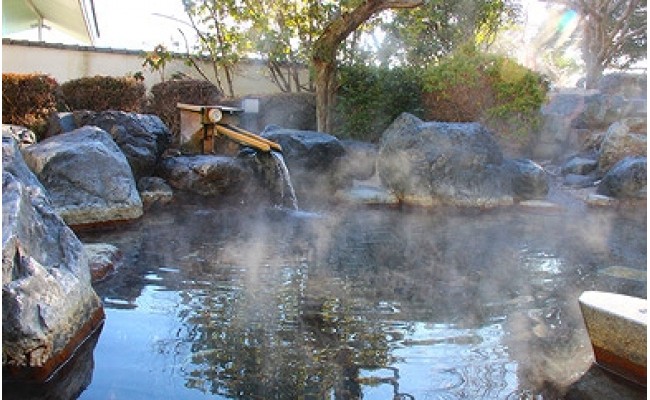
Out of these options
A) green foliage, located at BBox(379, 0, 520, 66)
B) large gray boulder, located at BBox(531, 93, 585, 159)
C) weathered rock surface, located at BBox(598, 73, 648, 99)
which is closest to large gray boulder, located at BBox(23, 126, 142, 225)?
large gray boulder, located at BBox(531, 93, 585, 159)

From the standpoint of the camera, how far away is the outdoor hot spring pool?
3.06 m

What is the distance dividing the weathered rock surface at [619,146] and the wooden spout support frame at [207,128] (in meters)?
7.69

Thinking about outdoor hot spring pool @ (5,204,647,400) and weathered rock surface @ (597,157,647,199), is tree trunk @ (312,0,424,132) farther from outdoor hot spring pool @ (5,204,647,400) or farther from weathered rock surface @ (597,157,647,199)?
outdoor hot spring pool @ (5,204,647,400)

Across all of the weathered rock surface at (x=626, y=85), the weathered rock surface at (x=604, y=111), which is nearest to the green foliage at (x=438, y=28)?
the weathered rock surface at (x=604, y=111)

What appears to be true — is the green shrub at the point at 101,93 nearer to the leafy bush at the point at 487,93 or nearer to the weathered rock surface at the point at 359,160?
the weathered rock surface at the point at 359,160

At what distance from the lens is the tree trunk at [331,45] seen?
11000 millimetres

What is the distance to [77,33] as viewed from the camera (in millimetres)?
14391

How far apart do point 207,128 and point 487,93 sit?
663 cm

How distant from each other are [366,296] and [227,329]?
136 centimetres

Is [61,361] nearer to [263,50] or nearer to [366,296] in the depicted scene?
[366,296]

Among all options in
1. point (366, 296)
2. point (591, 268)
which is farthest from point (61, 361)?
point (591, 268)

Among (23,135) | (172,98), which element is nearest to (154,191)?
(23,135)

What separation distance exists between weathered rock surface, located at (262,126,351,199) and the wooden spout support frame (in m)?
0.45

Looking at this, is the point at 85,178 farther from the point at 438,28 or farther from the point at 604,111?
the point at 604,111
